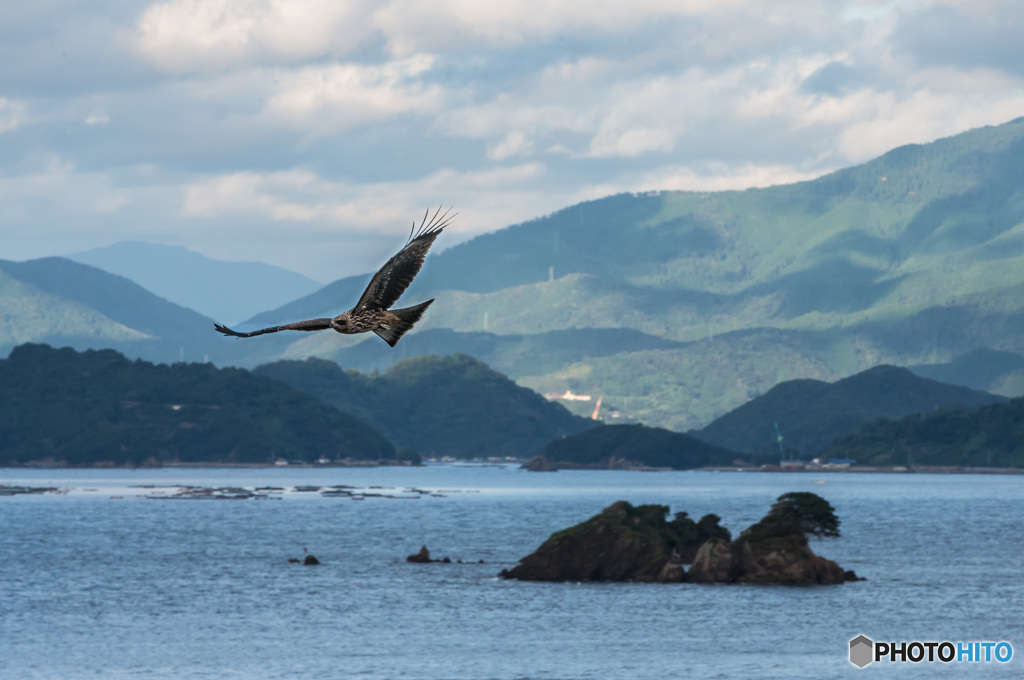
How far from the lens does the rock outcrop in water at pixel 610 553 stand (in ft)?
Answer: 458

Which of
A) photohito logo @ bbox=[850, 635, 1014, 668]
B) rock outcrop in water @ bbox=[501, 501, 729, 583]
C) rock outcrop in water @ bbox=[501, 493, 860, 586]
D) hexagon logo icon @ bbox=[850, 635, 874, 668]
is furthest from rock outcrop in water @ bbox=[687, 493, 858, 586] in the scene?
photohito logo @ bbox=[850, 635, 1014, 668]

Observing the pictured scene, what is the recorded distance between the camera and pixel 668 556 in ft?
479

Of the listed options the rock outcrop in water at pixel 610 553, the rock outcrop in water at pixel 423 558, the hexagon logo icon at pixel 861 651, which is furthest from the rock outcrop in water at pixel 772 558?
the rock outcrop in water at pixel 423 558

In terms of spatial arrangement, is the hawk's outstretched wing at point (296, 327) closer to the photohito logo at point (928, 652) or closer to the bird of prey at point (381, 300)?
the bird of prey at point (381, 300)

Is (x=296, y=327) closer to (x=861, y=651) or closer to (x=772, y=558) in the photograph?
(x=861, y=651)

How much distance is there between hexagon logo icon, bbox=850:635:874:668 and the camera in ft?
325

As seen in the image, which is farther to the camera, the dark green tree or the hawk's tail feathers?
the dark green tree

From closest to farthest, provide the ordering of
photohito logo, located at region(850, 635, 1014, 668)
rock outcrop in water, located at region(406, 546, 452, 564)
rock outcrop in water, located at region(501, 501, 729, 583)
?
photohito logo, located at region(850, 635, 1014, 668) → rock outcrop in water, located at region(501, 501, 729, 583) → rock outcrop in water, located at region(406, 546, 452, 564)

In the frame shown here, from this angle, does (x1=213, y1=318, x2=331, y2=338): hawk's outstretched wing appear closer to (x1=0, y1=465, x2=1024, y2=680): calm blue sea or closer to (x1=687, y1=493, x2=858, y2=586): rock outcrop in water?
(x1=0, y1=465, x2=1024, y2=680): calm blue sea

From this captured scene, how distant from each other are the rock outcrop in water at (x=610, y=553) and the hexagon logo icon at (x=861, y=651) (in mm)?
31570

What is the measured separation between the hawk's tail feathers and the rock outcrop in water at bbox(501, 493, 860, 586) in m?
118

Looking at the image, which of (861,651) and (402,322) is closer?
(402,322)

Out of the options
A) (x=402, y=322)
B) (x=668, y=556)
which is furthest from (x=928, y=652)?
(x=402, y=322)

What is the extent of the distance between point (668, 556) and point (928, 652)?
43.2 m
